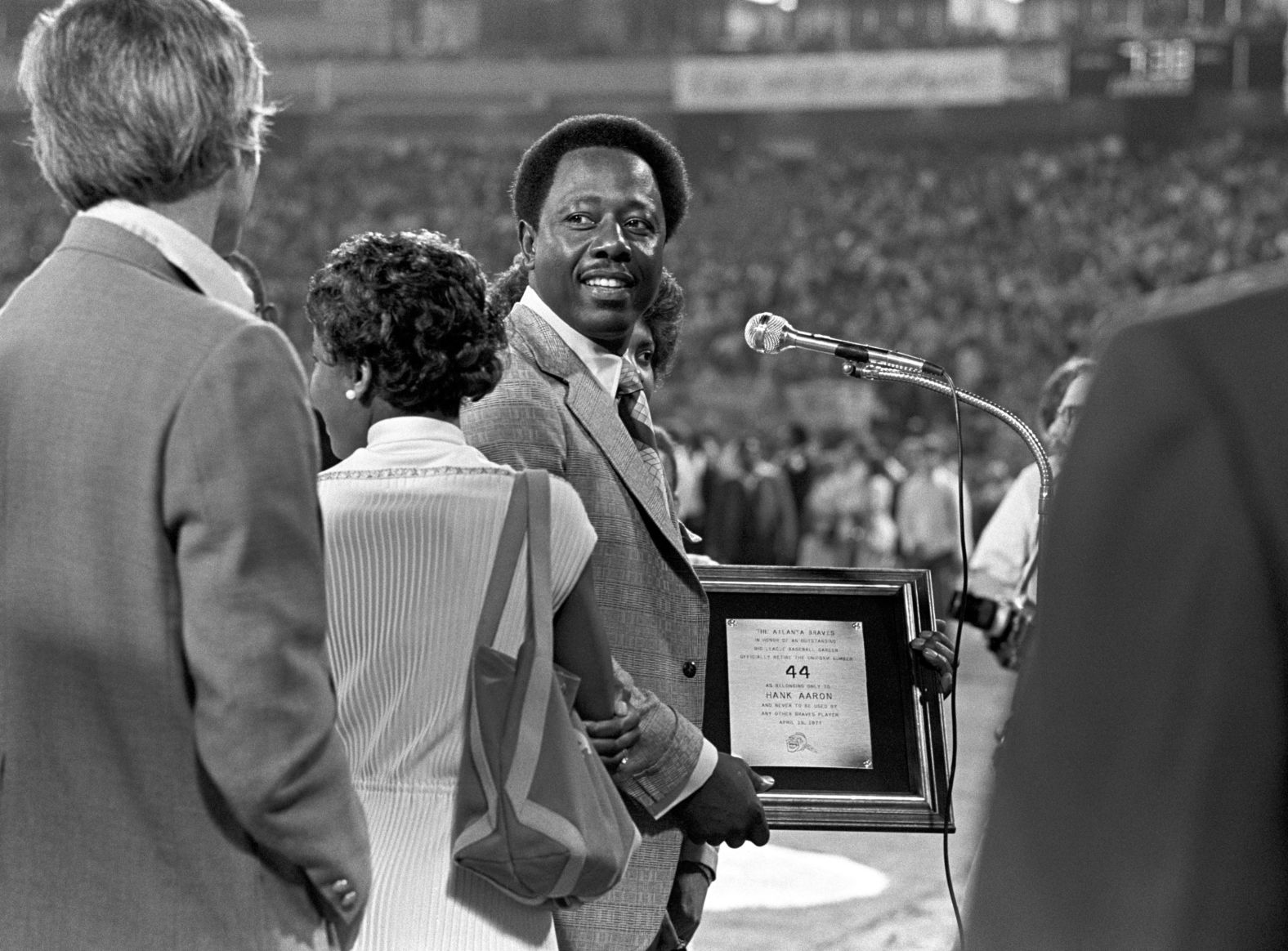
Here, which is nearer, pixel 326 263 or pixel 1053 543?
pixel 1053 543

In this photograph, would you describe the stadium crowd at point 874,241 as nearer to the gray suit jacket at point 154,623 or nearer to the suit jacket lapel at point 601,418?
the suit jacket lapel at point 601,418

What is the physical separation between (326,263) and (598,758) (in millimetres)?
699

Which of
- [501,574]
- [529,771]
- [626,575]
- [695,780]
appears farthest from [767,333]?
[529,771]

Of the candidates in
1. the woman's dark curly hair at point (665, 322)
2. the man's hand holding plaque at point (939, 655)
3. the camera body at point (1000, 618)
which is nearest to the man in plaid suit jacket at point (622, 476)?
the man's hand holding plaque at point (939, 655)

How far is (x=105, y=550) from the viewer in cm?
150

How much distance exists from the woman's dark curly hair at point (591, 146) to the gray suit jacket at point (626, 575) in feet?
1.13

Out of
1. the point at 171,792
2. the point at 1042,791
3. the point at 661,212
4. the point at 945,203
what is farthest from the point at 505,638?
the point at 945,203

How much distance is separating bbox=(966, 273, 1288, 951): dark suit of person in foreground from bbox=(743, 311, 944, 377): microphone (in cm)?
188

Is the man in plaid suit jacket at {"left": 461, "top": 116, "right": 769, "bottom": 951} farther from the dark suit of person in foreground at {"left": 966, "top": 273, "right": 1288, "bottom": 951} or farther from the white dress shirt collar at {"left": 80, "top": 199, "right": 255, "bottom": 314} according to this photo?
the dark suit of person in foreground at {"left": 966, "top": 273, "right": 1288, "bottom": 951}

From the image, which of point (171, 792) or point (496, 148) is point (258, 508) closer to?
point (171, 792)

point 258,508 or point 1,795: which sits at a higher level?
point 258,508

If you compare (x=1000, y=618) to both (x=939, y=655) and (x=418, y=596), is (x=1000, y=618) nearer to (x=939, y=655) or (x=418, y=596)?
(x=939, y=655)

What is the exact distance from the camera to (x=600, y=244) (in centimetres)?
254

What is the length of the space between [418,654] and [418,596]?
0.07 meters
